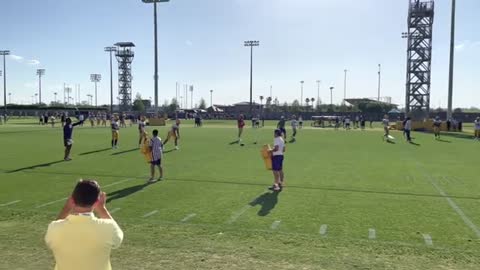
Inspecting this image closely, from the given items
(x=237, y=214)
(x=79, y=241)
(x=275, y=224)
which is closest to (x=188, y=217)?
(x=237, y=214)

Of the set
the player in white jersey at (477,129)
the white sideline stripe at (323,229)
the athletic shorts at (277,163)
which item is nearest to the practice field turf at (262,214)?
the white sideline stripe at (323,229)

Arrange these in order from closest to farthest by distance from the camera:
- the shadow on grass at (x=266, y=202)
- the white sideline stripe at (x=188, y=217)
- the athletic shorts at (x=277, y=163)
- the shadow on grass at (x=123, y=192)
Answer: the white sideline stripe at (x=188, y=217) → the shadow on grass at (x=266, y=202) → the shadow on grass at (x=123, y=192) → the athletic shorts at (x=277, y=163)

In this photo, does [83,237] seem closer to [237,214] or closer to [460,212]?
[237,214]

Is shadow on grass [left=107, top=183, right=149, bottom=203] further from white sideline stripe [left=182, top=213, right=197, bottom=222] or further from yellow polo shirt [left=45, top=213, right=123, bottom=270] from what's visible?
yellow polo shirt [left=45, top=213, right=123, bottom=270]

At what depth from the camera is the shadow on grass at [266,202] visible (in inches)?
350

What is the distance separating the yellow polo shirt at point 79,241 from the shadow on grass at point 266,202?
18.5 feet

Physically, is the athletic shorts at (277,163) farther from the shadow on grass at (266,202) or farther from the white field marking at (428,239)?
the white field marking at (428,239)

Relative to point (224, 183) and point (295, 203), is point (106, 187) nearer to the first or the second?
point (224, 183)

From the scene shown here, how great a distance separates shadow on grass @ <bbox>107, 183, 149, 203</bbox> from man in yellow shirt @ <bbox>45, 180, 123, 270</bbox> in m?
6.80

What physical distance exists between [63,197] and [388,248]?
23.4 ft

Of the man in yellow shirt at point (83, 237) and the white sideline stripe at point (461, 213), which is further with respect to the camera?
the white sideline stripe at point (461, 213)

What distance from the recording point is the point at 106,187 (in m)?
11.4

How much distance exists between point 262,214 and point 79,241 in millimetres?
5793

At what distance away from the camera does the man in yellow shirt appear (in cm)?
310
